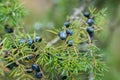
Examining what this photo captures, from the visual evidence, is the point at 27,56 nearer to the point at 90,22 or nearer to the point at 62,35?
the point at 62,35

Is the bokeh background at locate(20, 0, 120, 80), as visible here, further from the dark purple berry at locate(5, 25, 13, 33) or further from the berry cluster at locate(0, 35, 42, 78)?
the berry cluster at locate(0, 35, 42, 78)

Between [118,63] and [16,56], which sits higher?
[16,56]

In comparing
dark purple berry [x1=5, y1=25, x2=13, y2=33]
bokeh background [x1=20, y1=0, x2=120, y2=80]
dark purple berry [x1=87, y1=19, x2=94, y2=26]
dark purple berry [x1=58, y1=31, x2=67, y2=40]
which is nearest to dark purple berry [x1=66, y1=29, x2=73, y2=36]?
dark purple berry [x1=58, y1=31, x2=67, y2=40]

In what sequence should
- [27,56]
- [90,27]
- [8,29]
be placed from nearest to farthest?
[27,56] < [90,27] < [8,29]

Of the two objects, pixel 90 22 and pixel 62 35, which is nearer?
pixel 62 35

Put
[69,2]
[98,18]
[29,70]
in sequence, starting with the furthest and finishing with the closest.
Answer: [69,2] → [98,18] → [29,70]

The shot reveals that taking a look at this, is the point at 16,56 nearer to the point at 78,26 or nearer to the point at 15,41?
the point at 15,41

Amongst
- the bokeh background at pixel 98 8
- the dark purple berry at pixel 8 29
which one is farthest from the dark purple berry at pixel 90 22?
the bokeh background at pixel 98 8

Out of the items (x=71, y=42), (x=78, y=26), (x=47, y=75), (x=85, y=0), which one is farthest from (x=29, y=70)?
(x=85, y=0)

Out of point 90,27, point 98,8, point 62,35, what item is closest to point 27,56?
point 62,35

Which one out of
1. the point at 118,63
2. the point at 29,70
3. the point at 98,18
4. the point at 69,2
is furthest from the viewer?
the point at 118,63

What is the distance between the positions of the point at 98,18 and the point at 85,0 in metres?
0.64

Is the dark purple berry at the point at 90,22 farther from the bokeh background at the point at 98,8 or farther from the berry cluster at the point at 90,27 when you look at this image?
the bokeh background at the point at 98,8

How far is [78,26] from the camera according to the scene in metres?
1.72
